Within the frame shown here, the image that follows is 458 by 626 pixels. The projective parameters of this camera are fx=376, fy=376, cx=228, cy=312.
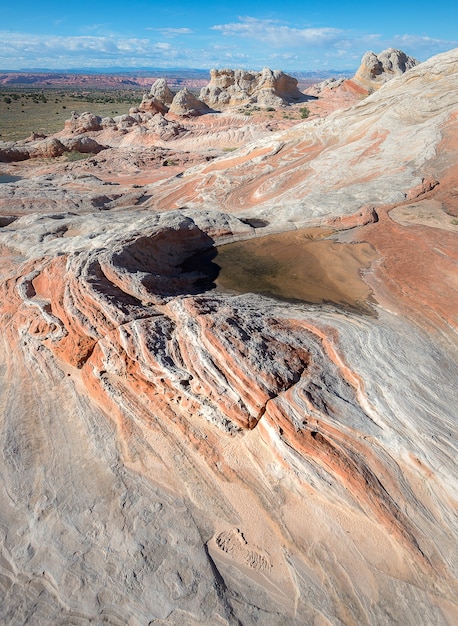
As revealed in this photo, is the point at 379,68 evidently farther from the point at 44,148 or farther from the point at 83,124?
the point at 44,148

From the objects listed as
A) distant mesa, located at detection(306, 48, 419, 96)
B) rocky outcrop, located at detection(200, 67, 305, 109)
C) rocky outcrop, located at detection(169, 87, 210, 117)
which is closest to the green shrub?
rocky outcrop, located at detection(200, 67, 305, 109)

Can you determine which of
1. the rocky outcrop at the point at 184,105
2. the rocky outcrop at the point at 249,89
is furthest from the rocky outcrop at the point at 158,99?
the rocky outcrop at the point at 249,89

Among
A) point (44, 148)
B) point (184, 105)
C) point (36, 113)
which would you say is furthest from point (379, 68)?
point (36, 113)

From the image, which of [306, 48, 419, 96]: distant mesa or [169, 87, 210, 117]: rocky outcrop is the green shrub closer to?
[169, 87, 210, 117]: rocky outcrop

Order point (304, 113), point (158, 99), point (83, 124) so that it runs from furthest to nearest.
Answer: point (158, 99)
point (304, 113)
point (83, 124)

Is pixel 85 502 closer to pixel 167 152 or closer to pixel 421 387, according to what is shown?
pixel 421 387
